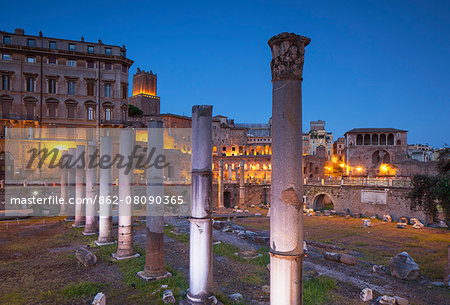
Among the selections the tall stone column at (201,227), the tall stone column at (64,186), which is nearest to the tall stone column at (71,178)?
the tall stone column at (64,186)

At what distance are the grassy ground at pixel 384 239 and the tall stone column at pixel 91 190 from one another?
11.3 m

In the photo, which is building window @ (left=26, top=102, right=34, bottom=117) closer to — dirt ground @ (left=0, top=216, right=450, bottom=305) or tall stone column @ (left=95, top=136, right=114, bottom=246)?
dirt ground @ (left=0, top=216, right=450, bottom=305)

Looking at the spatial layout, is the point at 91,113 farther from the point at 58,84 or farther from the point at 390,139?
the point at 390,139

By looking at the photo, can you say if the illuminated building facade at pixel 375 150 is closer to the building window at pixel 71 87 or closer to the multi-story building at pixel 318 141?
the multi-story building at pixel 318 141

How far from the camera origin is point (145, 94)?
7262 cm

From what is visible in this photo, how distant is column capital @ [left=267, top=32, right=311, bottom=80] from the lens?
442 cm

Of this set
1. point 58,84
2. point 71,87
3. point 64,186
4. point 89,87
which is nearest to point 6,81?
point 58,84

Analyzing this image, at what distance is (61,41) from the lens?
118ft

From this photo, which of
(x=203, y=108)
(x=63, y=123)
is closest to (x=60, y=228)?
(x=203, y=108)

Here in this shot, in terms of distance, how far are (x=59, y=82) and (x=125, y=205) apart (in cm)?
3026

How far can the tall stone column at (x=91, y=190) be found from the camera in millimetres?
15286

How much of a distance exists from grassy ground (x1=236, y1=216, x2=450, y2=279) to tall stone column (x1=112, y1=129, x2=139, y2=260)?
10.2 metres

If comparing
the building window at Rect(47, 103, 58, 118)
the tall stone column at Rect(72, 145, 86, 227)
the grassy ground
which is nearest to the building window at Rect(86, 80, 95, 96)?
the building window at Rect(47, 103, 58, 118)

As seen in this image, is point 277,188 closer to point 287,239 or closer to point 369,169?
point 287,239
